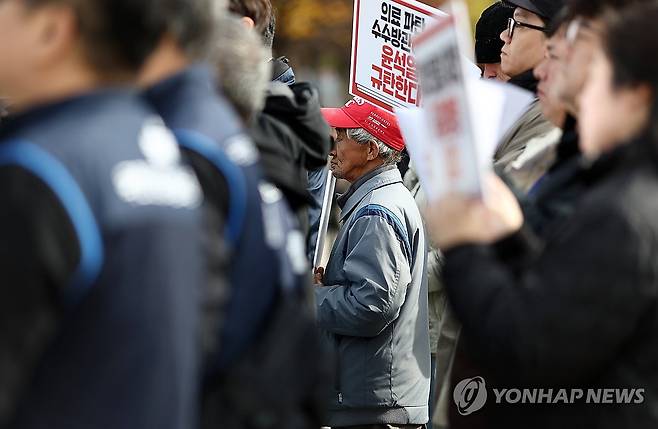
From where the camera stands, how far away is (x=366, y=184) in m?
5.16

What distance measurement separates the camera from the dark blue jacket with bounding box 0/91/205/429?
179 cm

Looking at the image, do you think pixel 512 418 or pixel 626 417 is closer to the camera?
pixel 626 417

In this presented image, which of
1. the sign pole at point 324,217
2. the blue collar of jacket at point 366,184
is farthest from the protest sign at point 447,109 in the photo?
the sign pole at point 324,217

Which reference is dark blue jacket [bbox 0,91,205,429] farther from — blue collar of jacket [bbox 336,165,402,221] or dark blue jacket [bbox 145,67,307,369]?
blue collar of jacket [bbox 336,165,402,221]

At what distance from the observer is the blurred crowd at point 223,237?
6.01ft

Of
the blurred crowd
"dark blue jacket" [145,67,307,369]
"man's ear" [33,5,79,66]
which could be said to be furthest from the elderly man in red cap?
"man's ear" [33,5,79,66]

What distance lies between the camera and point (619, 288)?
2236mm

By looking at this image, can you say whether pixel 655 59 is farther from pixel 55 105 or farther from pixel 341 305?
pixel 341 305

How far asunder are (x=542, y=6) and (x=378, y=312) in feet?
4.59

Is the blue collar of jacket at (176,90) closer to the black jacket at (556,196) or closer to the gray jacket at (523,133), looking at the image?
the black jacket at (556,196)

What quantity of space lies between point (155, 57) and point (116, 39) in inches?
6.0

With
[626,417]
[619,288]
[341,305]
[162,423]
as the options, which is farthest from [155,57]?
[341,305]

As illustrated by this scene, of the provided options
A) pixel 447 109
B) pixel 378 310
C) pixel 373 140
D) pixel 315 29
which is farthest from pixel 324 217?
pixel 315 29

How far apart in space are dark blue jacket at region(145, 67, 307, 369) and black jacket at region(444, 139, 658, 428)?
0.43 metres
